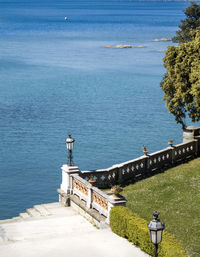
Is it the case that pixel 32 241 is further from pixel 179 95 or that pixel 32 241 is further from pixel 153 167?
pixel 179 95

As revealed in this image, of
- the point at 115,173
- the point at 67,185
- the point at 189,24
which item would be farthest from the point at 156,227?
the point at 189,24

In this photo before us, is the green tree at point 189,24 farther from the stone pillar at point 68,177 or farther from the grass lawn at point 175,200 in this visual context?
the stone pillar at point 68,177

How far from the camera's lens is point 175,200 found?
24188 mm

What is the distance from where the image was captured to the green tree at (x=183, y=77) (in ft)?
102

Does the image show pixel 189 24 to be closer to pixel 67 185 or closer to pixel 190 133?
pixel 190 133

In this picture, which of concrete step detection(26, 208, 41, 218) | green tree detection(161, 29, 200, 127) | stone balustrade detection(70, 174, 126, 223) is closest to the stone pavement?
concrete step detection(26, 208, 41, 218)

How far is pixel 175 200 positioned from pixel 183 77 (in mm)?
10601

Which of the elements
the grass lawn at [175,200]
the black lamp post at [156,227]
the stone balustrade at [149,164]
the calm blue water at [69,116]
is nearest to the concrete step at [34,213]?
the stone balustrade at [149,164]

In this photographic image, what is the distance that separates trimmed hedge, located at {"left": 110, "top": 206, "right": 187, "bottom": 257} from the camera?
15994 millimetres

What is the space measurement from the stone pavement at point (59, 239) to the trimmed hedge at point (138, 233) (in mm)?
256

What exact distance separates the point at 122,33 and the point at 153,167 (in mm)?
147788

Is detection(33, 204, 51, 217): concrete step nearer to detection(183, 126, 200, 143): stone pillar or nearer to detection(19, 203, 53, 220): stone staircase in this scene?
detection(19, 203, 53, 220): stone staircase

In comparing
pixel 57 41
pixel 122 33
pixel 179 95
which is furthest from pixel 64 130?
pixel 122 33

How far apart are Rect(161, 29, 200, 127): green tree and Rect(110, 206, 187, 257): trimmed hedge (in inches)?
511
